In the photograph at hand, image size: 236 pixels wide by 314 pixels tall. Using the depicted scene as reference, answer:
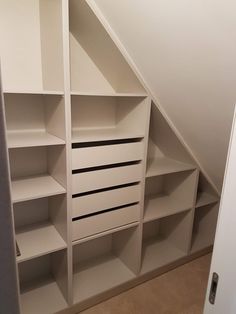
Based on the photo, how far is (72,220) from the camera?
1.66 metres

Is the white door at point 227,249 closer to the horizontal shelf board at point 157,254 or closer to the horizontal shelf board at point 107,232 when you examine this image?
the horizontal shelf board at point 107,232

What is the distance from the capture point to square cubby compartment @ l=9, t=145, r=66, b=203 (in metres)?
1.54

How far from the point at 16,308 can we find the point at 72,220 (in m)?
1.20

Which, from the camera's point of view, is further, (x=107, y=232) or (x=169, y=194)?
(x=169, y=194)

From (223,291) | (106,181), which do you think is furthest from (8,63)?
(223,291)

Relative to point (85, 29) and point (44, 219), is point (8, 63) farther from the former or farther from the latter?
point (44, 219)

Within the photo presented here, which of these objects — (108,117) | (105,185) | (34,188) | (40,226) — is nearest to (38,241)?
(40,226)

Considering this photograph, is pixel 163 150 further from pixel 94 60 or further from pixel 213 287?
pixel 213 287

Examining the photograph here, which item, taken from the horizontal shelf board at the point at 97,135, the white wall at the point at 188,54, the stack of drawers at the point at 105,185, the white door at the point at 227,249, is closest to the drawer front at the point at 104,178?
the stack of drawers at the point at 105,185

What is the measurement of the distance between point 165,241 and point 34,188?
5.35ft

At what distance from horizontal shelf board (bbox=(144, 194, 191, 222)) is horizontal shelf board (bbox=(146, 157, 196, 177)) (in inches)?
15.2

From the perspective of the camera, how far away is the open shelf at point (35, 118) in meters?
1.52

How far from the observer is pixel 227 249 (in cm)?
69

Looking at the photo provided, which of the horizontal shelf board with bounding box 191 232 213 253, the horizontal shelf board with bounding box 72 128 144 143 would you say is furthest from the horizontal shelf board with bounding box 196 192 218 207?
the horizontal shelf board with bounding box 72 128 144 143
